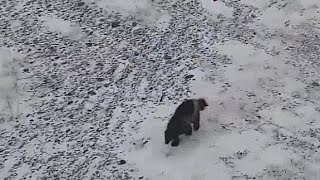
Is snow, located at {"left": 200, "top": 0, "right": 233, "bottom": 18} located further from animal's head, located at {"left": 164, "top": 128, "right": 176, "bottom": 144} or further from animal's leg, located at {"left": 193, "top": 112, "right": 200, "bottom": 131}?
animal's head, located at {"left": 164, "top": 128, "right": 176, "bottom": 144}

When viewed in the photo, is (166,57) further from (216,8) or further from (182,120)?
(182,120)

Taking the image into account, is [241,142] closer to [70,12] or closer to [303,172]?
[303,172]

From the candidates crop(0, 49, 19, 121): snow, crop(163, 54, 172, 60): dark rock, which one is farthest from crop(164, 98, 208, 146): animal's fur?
crop(0, 49, 19, 121): snow

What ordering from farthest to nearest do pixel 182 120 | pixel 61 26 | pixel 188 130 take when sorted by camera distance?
pixel 61 26
pixel 188 130
pixel 182 120

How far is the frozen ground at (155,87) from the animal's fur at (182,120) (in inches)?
8.5

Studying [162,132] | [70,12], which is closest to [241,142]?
[162,132]

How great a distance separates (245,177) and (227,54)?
321 centimetres

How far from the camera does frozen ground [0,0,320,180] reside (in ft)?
26.8

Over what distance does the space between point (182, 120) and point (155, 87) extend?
164 centimetres

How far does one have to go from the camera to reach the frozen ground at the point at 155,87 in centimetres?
817

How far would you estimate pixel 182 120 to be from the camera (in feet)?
26.8

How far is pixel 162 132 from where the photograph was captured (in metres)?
8.63

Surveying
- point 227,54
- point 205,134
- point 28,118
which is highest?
point 227,54

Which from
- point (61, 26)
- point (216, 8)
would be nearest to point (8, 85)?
point (61, 26)
